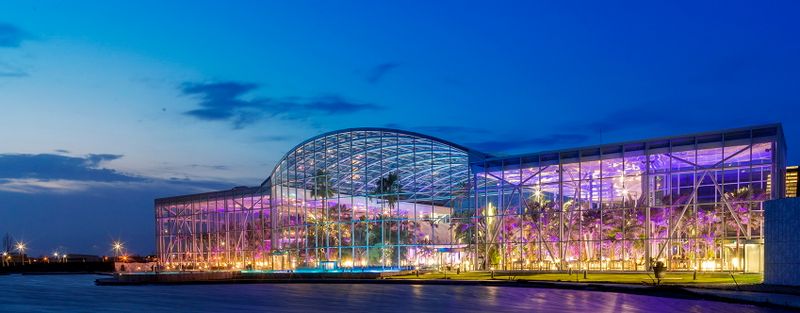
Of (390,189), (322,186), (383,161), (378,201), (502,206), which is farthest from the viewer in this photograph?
(322,186)

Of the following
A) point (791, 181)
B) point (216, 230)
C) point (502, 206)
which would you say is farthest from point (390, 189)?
point (791, 181)

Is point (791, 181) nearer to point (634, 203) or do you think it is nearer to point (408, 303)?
point (634, 203)

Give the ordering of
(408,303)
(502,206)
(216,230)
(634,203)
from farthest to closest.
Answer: (216,230) < (502,206) < (634,203) < (408,303)

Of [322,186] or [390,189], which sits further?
[322,186]

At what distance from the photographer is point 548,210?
59.0 m

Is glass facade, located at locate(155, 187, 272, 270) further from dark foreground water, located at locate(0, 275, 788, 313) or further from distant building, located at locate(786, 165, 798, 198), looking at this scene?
distant building, located at locate(786, 165, 798, 198)

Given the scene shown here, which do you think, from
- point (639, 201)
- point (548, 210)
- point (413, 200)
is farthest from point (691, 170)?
point (413, 200)

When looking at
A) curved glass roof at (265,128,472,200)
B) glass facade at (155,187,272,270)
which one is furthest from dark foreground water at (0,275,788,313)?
glass facade at (155,187,272,270)

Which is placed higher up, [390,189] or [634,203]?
[390,189]

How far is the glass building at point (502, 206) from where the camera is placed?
51.5 metres

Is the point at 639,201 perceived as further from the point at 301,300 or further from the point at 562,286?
the point at 301,300

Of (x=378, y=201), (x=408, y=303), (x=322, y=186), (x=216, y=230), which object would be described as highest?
(x=322, y=186)

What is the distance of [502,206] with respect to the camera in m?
61.8

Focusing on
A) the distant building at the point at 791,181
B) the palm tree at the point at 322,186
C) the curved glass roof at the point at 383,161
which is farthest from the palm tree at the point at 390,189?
the distant building at the point at 791,181
